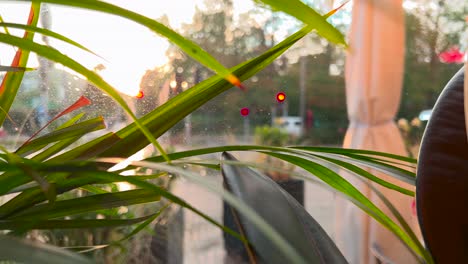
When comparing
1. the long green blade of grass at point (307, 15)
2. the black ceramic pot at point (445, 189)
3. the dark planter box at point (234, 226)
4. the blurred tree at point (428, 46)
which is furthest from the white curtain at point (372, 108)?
the long green blade of grass at point (307, 15)

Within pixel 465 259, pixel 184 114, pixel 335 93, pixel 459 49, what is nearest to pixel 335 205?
pixel 335 93

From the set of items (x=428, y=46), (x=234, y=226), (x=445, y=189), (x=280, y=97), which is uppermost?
(x=428, y=46)

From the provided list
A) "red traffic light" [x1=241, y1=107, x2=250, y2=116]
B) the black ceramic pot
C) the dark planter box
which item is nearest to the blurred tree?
the dark planter box

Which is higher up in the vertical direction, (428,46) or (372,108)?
(428,46)

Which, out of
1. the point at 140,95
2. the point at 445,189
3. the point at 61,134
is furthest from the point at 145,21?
the point at 140,95

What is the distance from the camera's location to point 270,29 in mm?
1675

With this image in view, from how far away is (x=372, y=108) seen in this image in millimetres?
2014

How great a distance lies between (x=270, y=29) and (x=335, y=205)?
646 millimetres

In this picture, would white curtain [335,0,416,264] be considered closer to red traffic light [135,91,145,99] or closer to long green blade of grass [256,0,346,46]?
red traffic light [135,91,145,99]

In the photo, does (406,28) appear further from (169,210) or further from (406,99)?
(169,210)

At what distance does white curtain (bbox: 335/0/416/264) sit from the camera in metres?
1.93

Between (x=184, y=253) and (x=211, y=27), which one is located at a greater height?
(x=211, y=27)

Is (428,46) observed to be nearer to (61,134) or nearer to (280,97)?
(280,97)

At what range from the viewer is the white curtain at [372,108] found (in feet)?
6.34
